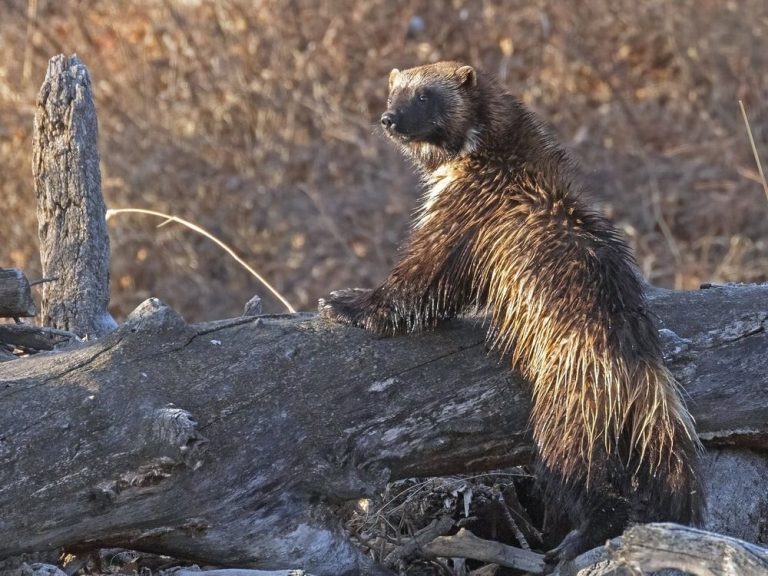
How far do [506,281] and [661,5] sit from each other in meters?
9.68

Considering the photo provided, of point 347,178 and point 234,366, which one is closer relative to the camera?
point 234,366

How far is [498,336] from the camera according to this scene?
429 centimetres

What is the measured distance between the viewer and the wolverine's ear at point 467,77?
4.96 metres

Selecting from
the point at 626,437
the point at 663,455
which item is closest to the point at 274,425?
the point at 626,437

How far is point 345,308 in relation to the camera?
449 centimetres

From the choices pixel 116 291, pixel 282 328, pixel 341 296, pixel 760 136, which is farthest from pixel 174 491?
pixel 760 136

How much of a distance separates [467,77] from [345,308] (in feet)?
3.87

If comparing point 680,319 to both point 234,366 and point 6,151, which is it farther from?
point 6,151

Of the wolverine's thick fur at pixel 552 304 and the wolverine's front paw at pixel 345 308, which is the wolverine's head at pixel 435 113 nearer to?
the wolverine's thick fur at pixel 552 304

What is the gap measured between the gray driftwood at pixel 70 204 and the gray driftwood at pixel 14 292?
0.48 meters

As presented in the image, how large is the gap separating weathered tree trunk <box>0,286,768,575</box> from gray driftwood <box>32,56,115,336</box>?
1.12 metres

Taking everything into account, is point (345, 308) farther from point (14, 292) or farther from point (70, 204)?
point (70, 204)

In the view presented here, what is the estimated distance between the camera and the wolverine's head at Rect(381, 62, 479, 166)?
4816mm

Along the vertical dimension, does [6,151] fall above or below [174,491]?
above
